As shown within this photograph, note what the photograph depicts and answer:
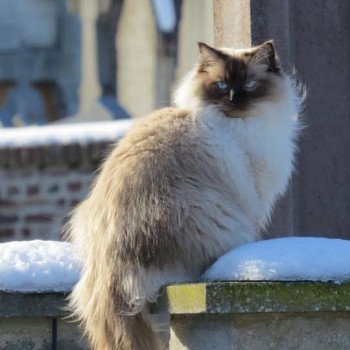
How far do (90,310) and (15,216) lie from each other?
3615 mm

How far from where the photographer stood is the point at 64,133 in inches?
295

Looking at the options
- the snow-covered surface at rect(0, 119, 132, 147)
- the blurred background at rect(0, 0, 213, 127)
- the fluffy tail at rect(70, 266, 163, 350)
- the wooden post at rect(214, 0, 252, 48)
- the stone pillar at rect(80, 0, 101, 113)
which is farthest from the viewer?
the stone pillar at rect(80, 0, 101, 113)

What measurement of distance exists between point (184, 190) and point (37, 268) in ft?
2.18

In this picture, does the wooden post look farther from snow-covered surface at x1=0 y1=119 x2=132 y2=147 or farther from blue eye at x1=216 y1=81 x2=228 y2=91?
blue eye at x1=216 y1=81 x2=228 y2=91

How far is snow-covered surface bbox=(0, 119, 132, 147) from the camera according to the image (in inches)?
287

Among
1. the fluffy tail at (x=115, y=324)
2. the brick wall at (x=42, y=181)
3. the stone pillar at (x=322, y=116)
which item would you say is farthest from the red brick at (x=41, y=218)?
the fluffy tail at (x=115, y=324)

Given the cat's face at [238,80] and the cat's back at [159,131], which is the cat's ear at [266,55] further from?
the cat's back at [159,131]

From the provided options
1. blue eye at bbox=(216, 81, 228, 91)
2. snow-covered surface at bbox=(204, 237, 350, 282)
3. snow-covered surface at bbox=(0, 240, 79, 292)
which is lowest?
snow-covered surface at bbox=(0, 240, 79, 292)

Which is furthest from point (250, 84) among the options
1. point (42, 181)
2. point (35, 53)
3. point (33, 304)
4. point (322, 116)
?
point (35, 53)

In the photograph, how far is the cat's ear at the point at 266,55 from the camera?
14.5ft

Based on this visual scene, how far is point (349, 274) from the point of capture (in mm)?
3340

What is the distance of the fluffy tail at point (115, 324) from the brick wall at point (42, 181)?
3.38 m

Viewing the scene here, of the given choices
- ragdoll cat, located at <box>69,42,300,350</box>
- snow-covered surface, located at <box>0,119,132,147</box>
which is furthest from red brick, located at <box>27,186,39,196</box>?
ragdoll cat, located at <box>69,42,300,350</box>

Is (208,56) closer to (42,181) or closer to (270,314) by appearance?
(270,314)
